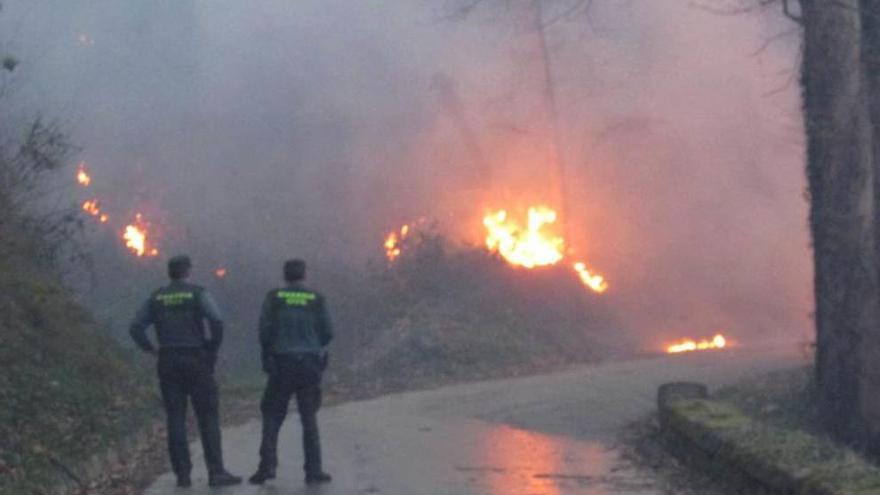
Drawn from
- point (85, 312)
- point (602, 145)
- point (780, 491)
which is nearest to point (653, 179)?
point (602, 145)

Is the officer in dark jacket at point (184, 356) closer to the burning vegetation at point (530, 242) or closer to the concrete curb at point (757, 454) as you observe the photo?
the concrete curb at point (757, 454)

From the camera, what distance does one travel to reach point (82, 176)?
2972 centimetres

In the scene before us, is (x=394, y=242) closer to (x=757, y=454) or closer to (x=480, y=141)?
(x=480, y=141)

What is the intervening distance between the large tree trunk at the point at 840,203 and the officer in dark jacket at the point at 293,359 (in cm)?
511

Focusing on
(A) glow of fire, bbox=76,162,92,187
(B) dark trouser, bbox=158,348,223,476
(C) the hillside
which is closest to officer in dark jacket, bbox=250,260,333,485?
(B) dark trouser, bbox=158,348,223,476

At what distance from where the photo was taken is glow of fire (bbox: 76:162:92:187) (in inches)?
1166

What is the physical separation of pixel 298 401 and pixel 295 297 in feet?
2.49

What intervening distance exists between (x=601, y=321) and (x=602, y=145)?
4.23m

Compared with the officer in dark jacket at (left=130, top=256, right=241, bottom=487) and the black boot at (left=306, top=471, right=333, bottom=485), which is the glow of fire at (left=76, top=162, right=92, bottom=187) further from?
the black boot at (left=306, top=471, right=333, bottom=485)

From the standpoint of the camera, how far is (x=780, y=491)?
30.0 feet

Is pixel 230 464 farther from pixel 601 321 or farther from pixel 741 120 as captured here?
pixel 741 120

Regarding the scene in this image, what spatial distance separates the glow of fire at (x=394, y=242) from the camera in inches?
1055

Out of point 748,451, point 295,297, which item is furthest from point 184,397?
point 748,451

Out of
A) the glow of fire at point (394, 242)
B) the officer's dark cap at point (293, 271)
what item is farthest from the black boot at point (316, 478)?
the glow of fire at point (394, 242)
